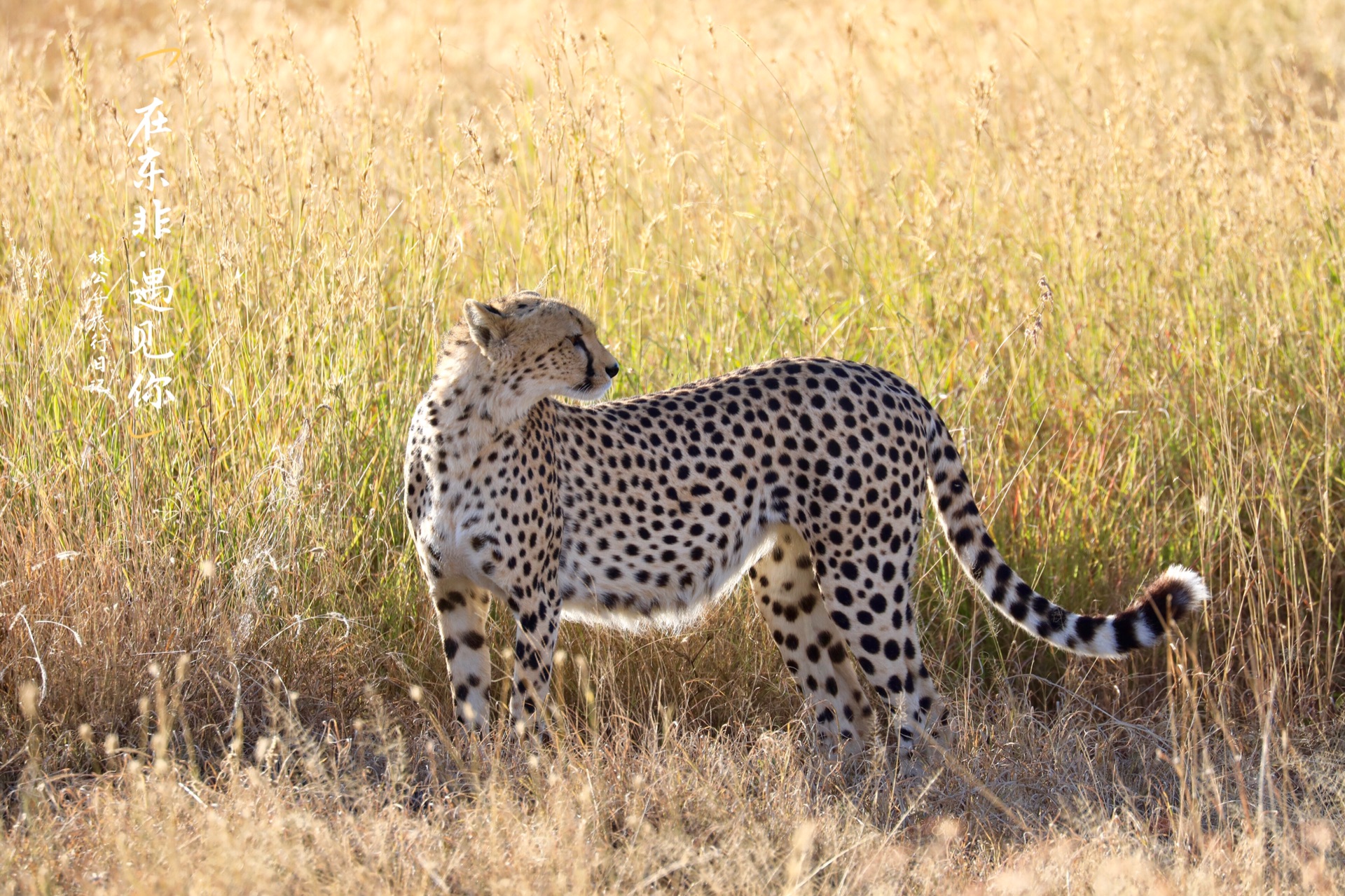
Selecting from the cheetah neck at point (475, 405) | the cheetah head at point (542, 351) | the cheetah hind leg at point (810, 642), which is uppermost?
the cheetah head at point (542, 351)

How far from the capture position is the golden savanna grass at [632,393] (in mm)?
2176

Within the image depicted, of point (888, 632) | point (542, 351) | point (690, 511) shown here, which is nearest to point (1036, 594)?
point (888, 632)

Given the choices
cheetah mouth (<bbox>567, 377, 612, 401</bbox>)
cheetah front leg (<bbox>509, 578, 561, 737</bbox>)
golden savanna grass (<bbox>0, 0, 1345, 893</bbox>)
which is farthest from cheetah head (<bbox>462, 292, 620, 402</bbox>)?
golden savanna grass (<bbox>0, 0, 1345, 893</bbox>)

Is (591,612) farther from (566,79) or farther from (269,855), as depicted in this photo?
(566,79)

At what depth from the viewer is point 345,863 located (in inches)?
78.7

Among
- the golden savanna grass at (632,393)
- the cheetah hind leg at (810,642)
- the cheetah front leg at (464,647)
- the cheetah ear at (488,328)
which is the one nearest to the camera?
the golden savanna grass at (632,393)

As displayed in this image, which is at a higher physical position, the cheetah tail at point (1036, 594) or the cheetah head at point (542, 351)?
the cheetah head at point (542, 351)

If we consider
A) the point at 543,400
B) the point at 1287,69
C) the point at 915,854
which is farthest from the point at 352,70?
the point at 1287,69

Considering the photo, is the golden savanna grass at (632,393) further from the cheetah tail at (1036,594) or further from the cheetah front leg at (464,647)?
the cheetah tail at (1036,594)

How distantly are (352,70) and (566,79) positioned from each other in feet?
6.77

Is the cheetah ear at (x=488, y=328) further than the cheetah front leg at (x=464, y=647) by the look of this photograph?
No

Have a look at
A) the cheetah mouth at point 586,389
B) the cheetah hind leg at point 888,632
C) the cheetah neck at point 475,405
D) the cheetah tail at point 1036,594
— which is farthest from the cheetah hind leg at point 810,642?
the cheetah neck at point 475,405

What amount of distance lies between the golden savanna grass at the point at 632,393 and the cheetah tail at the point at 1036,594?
189 mm

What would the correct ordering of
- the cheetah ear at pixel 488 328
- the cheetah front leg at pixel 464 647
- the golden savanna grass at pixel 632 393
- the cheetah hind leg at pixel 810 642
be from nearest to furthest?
the golden savanna grass at pixel 632 393
the cheetah ear at pixel 488 328
the cheetah front leg at pixel 464 647
the cheetah hind leg at pixel 810 642
